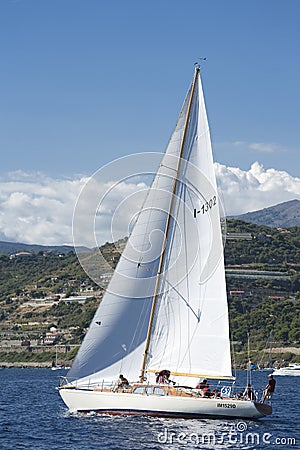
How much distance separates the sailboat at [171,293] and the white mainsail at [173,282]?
0.15ft

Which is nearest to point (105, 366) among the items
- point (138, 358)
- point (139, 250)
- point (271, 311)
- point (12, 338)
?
point (138, 358)

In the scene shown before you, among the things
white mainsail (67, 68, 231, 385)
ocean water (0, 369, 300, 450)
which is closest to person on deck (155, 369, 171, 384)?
white mainsail (67, 68, 231, 385)

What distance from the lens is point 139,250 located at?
128 feet

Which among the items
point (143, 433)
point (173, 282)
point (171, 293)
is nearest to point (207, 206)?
point (173, 282)

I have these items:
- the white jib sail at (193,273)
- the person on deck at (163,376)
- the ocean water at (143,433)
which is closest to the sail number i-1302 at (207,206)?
the white jib sail at (193,273)

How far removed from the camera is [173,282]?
3925cm

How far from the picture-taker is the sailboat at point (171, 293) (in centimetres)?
3831

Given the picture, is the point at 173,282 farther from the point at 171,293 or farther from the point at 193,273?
the point at 193,273

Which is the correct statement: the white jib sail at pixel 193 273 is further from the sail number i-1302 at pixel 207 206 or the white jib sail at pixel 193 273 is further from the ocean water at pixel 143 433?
the ocean water at pixel 143 433

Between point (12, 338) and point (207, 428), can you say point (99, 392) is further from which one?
point (12, 338)

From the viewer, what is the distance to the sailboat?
38312 mm

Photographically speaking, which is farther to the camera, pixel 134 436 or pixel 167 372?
pixel 167 372

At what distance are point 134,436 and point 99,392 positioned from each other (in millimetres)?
4474

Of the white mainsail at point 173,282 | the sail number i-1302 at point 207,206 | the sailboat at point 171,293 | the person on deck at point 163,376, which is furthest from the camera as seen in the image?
the sail number i-1302 at point 207,206
